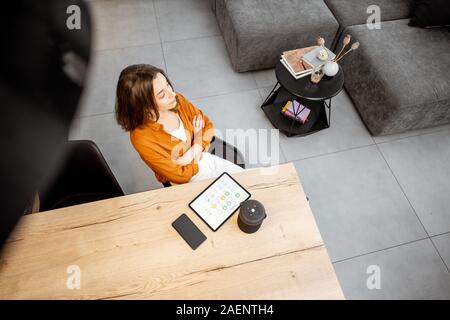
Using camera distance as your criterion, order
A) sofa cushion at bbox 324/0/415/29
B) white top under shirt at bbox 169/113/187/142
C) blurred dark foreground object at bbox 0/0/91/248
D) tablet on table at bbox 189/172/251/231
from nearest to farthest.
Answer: blurred dark foreground object at bbox 0/0/91/248
tablet on table at bbox 189/172/251/231
white top under shirt at bbox 169/113/187/142
sofa cushion at bbox 324/0/415/29

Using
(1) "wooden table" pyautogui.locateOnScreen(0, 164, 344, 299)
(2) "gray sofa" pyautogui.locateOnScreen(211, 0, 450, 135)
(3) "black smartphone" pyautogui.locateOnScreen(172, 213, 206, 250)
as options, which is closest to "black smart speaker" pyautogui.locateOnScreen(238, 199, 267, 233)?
(1) "wooden table" pyautogui.locateOnScreen(0, 164, 344, 299)

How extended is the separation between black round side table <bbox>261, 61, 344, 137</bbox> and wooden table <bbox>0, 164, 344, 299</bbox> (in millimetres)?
1041

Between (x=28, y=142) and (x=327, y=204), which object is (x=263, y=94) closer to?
(x=327, y=204)

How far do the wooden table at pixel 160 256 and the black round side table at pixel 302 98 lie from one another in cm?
104

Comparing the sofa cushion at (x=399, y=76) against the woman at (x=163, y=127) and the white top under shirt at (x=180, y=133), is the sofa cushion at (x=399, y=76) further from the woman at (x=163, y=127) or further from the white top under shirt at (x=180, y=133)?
the white top under shirt at (x=180, y=133)

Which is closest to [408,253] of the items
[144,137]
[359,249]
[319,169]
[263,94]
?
[359,249]

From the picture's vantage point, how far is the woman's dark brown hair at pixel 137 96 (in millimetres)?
1493

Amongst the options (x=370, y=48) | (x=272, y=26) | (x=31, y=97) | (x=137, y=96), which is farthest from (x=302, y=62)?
(x=31, y=97)

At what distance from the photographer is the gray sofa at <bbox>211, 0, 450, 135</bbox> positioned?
2371mm

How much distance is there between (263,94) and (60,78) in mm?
2690

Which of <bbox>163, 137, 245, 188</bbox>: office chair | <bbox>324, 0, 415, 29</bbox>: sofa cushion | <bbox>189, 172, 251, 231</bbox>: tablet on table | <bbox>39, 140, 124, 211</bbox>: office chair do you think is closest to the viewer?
<bbox>189, 172, 251, 231</bbox>: tablet on table

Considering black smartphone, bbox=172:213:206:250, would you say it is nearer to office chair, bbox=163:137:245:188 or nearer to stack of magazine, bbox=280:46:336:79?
office chair, bbox=163:137:245:188

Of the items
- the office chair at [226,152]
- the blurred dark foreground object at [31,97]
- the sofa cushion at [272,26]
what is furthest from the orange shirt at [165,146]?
the blurred dark foreground object at [31,97]

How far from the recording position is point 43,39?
217 millimetres
